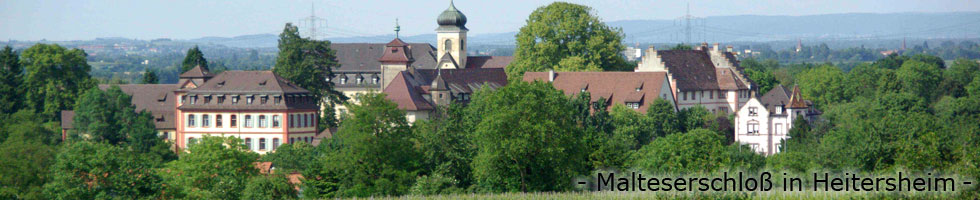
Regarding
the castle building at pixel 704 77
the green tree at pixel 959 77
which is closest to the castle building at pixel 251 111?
the castle building at pixel 704 77

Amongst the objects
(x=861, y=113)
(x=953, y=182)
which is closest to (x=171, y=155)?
(x=861, y=113)

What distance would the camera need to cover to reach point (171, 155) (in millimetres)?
86875

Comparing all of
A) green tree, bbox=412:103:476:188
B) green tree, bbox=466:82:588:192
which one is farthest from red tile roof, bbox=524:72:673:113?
green tree, bbox=466:82:588:192

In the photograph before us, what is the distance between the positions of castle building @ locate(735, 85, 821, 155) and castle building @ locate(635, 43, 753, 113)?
6170mm

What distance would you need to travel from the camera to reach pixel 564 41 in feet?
340

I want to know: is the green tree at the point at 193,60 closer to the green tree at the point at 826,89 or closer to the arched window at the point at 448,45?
the arched window at the point at 448,45

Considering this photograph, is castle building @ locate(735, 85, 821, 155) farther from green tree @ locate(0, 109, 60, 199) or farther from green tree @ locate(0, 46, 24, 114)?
green tree @ locate(0, 46, 24, 114)

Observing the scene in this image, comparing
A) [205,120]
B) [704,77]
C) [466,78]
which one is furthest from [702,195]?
[704,77]

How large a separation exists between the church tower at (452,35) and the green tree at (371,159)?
5341 cm

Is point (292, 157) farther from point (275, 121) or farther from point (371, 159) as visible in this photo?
point (275, 121)

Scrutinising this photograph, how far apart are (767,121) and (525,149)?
111ft

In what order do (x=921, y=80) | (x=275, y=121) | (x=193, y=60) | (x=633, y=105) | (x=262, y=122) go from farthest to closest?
(x=921, y=80) → (x=193, y=60) → (x=262, y=122) → (x=275, y=121) → (x=633, y=105)

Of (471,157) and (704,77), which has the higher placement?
(704,77)

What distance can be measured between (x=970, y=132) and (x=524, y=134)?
26.8 meters
